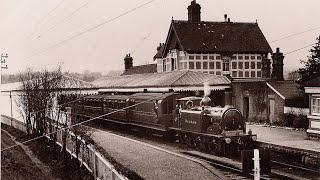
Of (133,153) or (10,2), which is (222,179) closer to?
(133,153)

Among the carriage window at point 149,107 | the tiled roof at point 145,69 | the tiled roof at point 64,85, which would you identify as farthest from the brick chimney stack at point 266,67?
Answer: the tiled roof at point 64,85

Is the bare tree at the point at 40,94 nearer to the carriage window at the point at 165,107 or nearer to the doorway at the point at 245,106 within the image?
the carriage window at the point at 165,107

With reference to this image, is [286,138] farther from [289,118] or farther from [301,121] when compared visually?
[289,118]

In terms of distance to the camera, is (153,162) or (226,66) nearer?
(153,162)

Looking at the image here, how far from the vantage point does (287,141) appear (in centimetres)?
1167

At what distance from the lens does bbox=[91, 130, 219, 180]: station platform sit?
8.40 metres

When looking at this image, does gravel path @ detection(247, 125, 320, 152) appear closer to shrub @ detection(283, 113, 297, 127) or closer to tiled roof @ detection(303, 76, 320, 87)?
shrub @ detection(283, 113, 297, 127)

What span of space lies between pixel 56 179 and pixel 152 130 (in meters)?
4.88

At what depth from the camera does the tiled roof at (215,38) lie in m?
18.4

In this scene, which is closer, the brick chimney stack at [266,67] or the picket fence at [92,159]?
the picket fence at [92,159]

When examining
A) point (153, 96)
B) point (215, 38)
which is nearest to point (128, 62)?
point (215, 38)

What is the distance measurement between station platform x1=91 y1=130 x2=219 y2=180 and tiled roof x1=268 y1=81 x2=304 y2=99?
6251 millimetres

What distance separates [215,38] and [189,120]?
7.87 meters

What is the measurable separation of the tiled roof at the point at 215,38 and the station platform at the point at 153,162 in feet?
23.3
